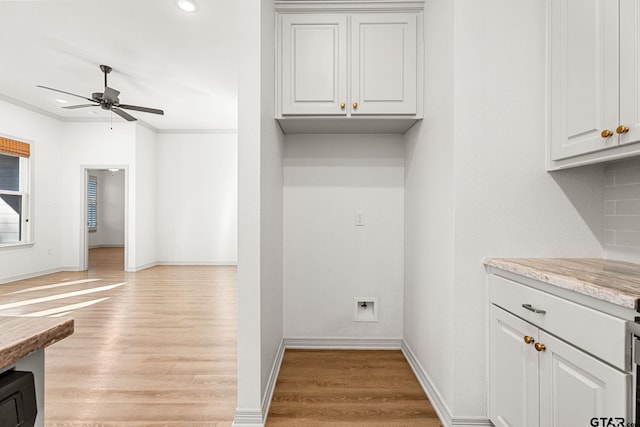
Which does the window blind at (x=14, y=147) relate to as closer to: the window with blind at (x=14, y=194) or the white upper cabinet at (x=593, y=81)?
the window with blind at (x=14, y=194)

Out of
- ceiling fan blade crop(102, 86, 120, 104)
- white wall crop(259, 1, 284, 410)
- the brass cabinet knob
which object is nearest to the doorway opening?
ceiling fan blade crop(102, 86, 120, 104)

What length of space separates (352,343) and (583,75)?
2.28 m

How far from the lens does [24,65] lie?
13.2 ft

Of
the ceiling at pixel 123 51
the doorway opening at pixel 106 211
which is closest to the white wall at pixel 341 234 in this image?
the ceiling at pixel 123 51

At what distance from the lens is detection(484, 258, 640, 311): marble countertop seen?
96 cm

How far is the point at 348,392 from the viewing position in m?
2.05

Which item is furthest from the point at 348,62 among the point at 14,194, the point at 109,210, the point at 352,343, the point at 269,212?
the point at 109,210

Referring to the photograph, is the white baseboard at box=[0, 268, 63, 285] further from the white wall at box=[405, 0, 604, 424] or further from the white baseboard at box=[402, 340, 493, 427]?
the white wall at box=[405, 0, 604, 424]

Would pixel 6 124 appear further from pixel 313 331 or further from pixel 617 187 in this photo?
pixel 617 187

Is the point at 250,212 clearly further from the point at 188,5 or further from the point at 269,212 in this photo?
the point at 188,5

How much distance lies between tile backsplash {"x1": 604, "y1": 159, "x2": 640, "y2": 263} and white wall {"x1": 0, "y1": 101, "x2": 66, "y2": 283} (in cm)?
734

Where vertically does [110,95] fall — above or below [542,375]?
above

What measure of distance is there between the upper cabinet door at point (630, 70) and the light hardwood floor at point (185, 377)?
5.43 ft

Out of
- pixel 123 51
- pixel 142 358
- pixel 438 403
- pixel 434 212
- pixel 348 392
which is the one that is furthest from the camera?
pixel 123 51
